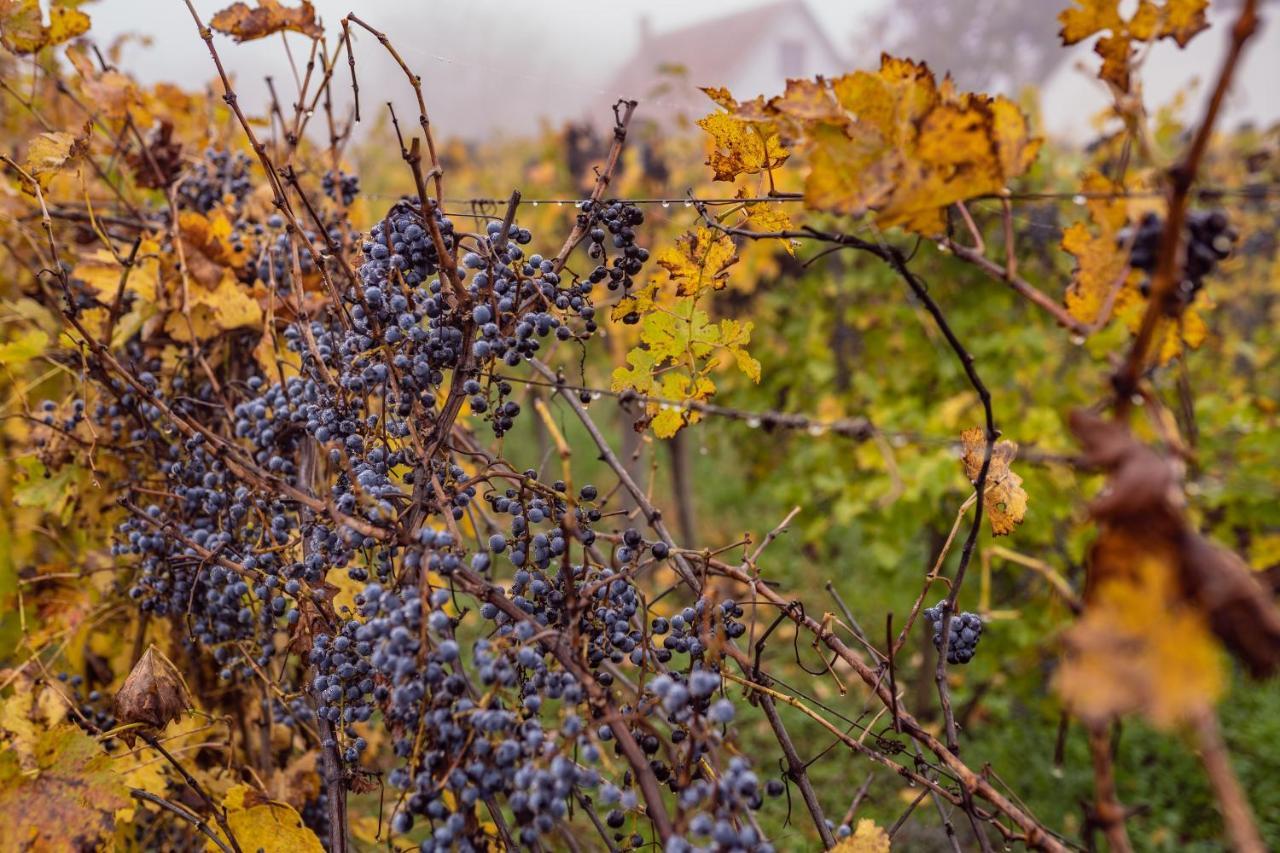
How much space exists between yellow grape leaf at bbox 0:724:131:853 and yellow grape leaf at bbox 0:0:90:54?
1.51m

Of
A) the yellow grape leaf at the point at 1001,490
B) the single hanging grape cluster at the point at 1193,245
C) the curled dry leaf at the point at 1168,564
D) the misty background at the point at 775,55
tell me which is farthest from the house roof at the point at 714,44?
the curled dry leaf at the point at 1168,564

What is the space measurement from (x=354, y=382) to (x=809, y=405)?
4.29 meters

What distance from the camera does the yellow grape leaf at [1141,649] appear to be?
1.89 feet

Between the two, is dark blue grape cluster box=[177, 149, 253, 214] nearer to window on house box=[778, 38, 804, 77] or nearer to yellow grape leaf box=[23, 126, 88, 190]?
yellow grape leaf box=[23, 126, 88, 190]

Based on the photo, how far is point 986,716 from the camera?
461 cm

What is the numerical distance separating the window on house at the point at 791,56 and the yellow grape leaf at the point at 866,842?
26954 mm

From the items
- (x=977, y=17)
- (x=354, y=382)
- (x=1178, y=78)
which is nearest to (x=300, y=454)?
(x=354, y=382)

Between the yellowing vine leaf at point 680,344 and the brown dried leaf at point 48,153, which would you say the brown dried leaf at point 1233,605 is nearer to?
the yellowing vine leaf at point 680,344

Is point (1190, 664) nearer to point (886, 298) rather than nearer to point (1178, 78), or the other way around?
point (886, 298)

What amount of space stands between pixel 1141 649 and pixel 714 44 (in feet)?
91.5

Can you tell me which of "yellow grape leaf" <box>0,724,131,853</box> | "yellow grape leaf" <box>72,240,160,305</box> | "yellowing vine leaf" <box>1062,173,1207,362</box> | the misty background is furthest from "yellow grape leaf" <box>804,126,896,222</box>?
the misty background

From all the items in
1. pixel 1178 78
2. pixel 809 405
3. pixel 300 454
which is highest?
pixel 1178 78

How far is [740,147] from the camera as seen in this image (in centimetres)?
Answer: 136

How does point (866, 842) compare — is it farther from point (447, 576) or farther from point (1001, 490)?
point (447, 576)
